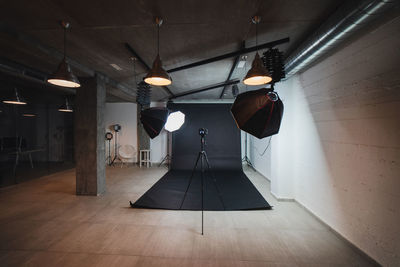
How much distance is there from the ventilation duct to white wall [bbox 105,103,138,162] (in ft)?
21.0

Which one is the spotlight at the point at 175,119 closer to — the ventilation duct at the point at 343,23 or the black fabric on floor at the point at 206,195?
the black fabric on floor at the point at 206,195

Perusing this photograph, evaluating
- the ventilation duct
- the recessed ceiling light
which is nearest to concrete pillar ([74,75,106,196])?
the recessed ceiling light

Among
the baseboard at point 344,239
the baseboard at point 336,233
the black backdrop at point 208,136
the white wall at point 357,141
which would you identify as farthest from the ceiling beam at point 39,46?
the baseboard at point 344,239

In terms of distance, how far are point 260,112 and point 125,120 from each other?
6588 millimetres

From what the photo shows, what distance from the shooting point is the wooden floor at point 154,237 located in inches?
71.8

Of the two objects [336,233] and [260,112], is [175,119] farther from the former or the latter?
[336,233]

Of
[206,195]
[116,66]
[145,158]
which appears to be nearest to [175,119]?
[116,66]

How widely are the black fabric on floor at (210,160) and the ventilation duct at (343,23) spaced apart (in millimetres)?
2887

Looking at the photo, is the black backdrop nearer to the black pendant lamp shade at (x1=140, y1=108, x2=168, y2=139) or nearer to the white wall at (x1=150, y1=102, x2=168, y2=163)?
the white wall at (x1=150, y1=102, x2=168, y2=163)

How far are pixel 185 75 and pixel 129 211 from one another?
3.05m

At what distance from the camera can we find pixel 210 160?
20.4ft

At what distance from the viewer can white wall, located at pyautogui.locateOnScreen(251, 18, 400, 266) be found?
5.16ft

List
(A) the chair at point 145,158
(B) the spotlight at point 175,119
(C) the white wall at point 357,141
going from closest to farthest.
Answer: (C) the white wall at point 357,141
(B) the spotlight at point 175,119
(A) the chair at point 145,158

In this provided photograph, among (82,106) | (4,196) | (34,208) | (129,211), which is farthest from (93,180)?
(4,196)
